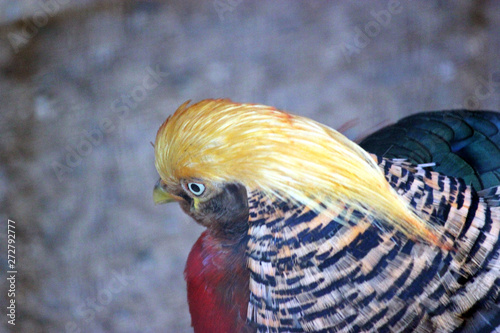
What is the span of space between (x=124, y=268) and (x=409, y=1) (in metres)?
2.55

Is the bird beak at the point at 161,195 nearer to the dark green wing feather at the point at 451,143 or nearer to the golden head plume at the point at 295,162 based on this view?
the golden head plume at the point at 295,162

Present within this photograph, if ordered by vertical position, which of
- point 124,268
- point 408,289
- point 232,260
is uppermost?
point 124,268

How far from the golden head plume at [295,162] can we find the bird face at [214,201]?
0.32 feet

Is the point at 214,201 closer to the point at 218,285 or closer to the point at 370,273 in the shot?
the point at 218,285

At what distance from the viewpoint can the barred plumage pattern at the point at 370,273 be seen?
1.27m

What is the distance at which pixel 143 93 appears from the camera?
2961 millimetres

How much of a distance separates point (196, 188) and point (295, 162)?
16.4 inches

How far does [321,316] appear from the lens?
131 cm

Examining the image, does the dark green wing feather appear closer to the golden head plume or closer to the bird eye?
the golden head plume

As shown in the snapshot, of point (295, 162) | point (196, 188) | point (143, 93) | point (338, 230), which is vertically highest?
point (143, 93)

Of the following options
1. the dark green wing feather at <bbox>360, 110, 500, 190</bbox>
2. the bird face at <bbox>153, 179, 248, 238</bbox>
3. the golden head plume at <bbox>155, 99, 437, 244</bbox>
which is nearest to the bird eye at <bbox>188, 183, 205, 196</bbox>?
the bird face at <bbox>153, 179, 248, 238</bbox>

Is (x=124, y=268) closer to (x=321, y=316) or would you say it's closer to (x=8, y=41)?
(x=8, y=41)

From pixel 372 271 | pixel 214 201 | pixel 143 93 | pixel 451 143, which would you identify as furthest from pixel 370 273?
pixel 143 93

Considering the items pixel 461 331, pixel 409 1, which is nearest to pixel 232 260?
pixel 461 331
